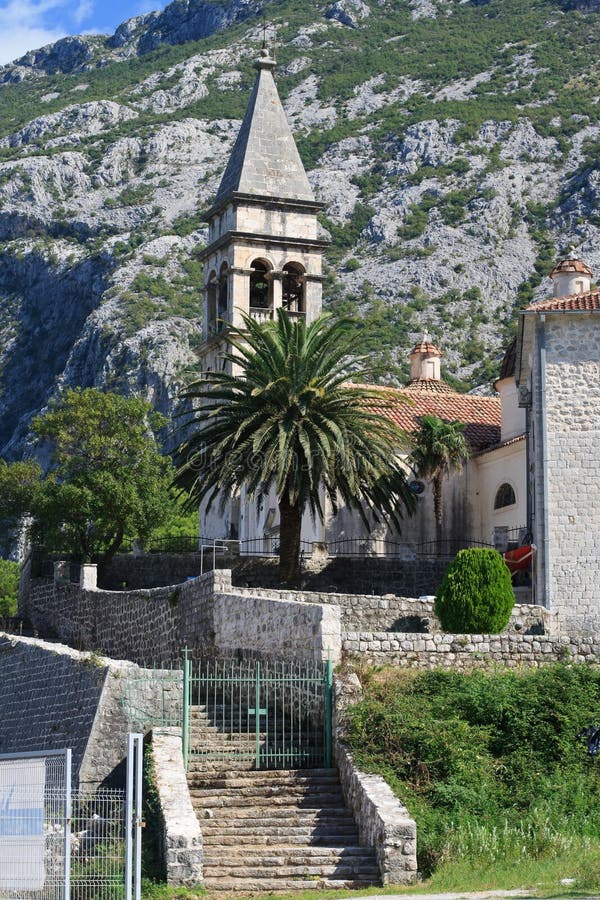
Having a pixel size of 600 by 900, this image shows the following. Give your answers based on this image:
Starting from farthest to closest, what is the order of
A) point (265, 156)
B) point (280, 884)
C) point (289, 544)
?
point (265, 156), point (289, 544), point (280, 884)

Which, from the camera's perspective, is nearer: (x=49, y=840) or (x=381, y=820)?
(x=49, y=840)

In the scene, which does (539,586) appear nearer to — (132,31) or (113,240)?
(113,240)

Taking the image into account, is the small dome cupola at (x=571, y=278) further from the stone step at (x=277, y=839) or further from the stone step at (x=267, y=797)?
the stone step at (x=277, y=839)

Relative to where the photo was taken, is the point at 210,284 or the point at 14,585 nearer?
the point at 210,284

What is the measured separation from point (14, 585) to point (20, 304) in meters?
59.7

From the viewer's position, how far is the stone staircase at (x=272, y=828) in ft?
73.9

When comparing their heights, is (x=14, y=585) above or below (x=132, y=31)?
below

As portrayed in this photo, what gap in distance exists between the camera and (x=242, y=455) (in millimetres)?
37812

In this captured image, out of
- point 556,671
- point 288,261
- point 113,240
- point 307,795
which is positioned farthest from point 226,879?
point 113,240

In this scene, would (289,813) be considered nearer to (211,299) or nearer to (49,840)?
(49,840)

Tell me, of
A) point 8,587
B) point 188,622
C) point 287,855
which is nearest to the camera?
point 287,855

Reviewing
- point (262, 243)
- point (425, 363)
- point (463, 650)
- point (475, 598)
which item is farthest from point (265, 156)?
point (463, 650)

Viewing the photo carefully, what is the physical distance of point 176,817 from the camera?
74.5ft

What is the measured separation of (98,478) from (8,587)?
30.6m
